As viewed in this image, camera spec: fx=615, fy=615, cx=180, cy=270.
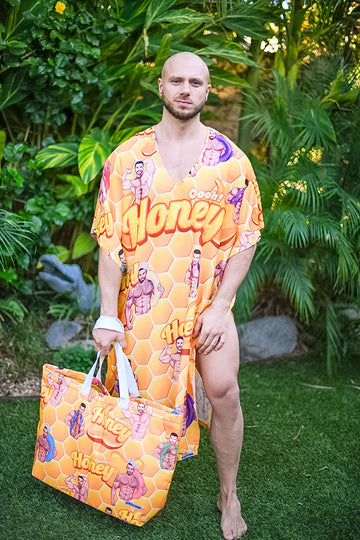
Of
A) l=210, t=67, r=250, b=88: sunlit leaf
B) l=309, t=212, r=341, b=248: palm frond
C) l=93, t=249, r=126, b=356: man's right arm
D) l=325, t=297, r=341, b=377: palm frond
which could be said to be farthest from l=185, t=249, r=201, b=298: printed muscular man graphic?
l=210, t=67, r=250, b=88: sunlit leaf

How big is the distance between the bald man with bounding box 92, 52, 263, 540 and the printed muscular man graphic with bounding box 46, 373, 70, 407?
0.19 m

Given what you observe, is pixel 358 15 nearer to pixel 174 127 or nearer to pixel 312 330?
pixel 312 330

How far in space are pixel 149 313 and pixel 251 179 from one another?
56cm

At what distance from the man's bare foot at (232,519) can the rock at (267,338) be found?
A: 177cm

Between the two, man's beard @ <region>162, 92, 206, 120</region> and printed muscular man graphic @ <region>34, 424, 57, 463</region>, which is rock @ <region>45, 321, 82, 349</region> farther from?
man's beard @ <region>162, 92, 206, 120</region>

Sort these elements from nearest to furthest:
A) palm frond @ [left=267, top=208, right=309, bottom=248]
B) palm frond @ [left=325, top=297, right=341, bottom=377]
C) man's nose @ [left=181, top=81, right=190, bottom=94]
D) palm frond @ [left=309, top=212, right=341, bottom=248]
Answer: man's nose @ [left=181, top=81, right=190, bottom=94] < palm frond @ [left=267, top=208, right=309, bottom=248] < palm frond @ [left=309, top=212, right=341, bottom=248] < palm frond @ [left=325, top=297, right=341, bottom=377]

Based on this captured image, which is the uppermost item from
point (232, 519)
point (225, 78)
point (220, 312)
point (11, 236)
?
point (225, 78)

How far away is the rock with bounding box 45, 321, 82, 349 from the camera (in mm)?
3594

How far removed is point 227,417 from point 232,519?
377mm

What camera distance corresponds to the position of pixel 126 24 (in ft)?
11.5

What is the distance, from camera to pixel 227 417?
2088mm

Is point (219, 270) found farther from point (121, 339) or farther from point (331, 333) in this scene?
point (331, 333)

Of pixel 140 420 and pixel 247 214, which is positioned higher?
pixel 247 214

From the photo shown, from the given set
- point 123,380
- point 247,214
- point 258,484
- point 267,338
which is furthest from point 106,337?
point 267,338
